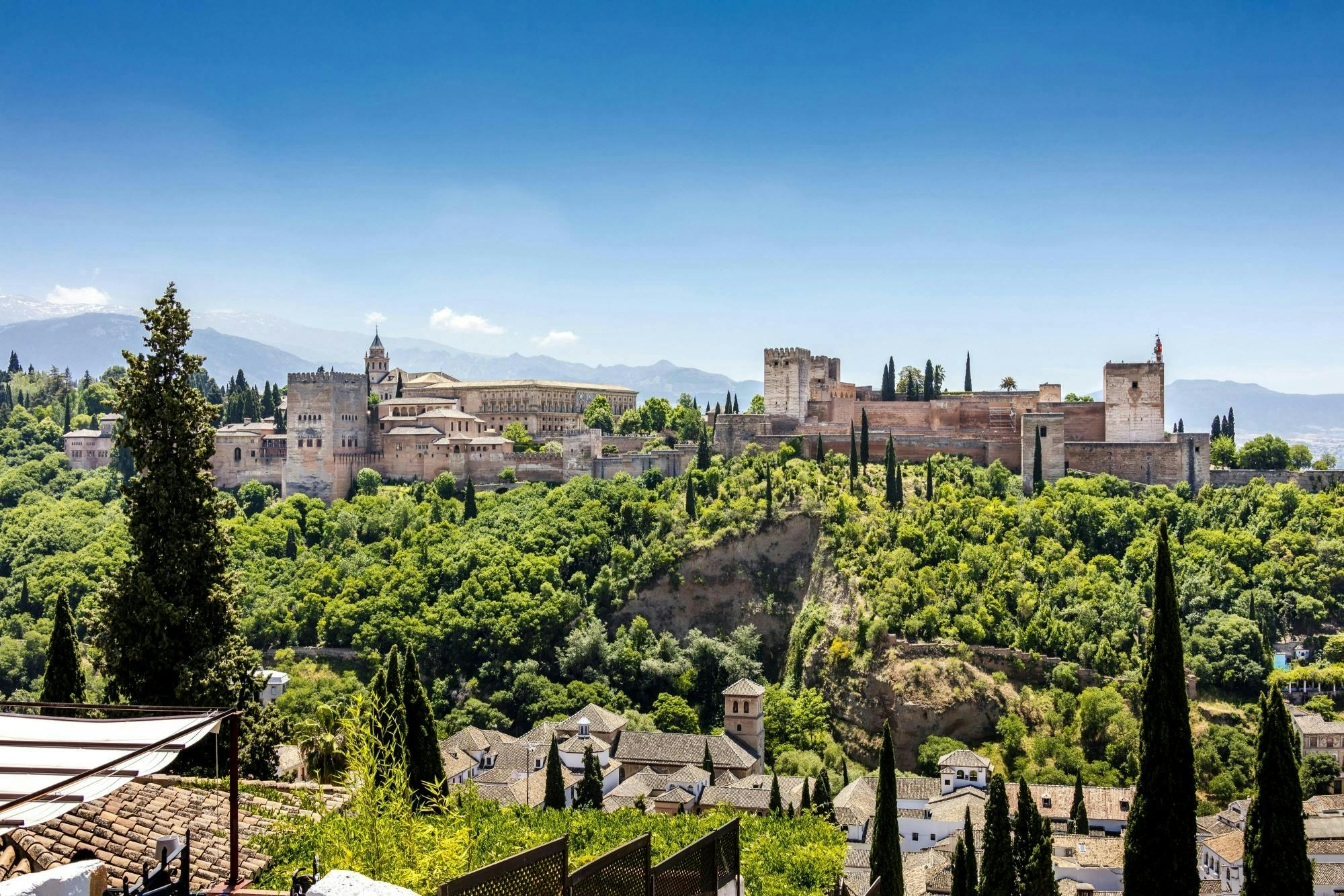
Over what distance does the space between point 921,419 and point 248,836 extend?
49.4m

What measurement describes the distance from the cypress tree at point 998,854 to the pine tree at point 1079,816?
9.03m

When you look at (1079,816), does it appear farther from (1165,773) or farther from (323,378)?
(323,378)

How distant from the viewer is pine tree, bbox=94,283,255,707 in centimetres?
1866

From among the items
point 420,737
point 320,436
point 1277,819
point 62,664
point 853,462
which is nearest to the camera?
point 1277,819

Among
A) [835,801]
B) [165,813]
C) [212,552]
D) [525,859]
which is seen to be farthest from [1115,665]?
[525,859]

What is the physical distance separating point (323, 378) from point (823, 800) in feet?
135

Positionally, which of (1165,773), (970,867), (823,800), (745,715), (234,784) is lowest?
(823,800)

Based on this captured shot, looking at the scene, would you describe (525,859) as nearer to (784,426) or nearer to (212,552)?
(212,552)

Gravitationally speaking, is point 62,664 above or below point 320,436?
below

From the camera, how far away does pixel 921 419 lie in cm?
5934

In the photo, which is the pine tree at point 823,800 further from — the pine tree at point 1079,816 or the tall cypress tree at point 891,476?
the tall cypress tree at point 891,476

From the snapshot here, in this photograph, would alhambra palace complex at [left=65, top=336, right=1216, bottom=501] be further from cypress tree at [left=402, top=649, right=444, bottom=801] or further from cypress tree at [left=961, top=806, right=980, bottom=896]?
cypress tree at [left=402, top=649, right=444, bottom=801]

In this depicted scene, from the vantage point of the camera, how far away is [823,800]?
36.4m

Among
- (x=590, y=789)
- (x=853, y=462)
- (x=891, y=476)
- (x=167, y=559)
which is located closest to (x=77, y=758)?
(x=167, y=559)
